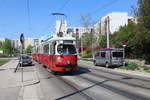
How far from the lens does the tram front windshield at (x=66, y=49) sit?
62.9 ft

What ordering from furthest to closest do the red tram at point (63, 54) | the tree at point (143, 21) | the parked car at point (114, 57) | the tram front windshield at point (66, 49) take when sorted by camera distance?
the parked car at point (114, 57) → the tree at point (143, 21) → the tram front windshield at point (66, 49) → the red tram at point (63, 54)

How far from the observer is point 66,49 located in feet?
63.5

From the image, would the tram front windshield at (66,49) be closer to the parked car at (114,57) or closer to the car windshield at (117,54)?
the parked car at (114,57)

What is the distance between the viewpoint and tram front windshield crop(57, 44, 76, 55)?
62.9 feet

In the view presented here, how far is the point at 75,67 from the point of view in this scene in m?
19.6

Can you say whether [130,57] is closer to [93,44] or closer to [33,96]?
[93,44]

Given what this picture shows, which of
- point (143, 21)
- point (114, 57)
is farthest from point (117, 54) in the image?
point (143, 21)

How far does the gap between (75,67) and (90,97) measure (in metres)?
9.41

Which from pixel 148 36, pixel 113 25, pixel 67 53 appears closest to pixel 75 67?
pixel 67 53

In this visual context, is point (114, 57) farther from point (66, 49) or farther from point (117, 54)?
point (66, 49)

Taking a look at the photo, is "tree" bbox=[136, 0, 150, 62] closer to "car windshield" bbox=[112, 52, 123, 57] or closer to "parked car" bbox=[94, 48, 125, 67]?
"parked car" bbox=[94, 48, 125, 67]

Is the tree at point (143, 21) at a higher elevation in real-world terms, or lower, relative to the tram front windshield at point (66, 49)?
higher

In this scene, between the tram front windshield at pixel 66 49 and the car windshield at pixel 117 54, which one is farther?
the car windshield at pixel 117 54

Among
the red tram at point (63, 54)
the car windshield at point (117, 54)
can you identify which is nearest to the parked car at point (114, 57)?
the car windshield at point (117, 54)
